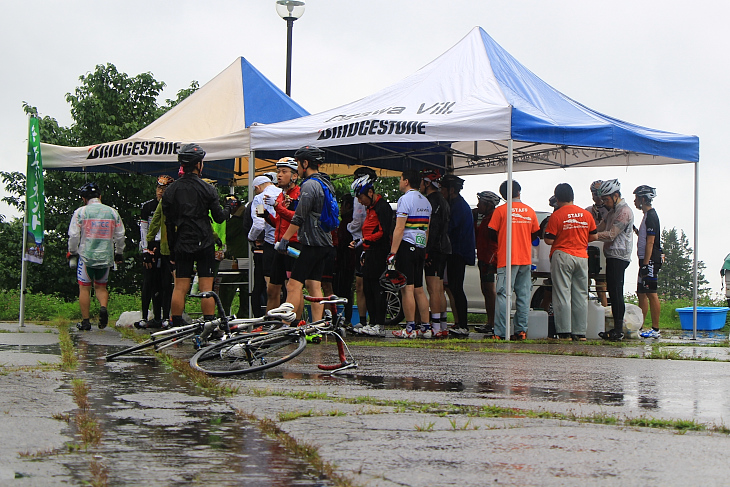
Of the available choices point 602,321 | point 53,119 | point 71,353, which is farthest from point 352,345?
point 53,119

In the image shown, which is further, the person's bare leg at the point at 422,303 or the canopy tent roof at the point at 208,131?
the canopy tent roof at the point at 208,131

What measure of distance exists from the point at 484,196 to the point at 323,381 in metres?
6.25

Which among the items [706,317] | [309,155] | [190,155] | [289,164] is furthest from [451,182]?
[706,317]

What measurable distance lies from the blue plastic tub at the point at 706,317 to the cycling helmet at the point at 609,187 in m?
4.23

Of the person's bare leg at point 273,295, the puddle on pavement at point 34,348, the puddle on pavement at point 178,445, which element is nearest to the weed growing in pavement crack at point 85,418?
the puddle on pavement at point 178,445

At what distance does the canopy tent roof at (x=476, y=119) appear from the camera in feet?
34.3

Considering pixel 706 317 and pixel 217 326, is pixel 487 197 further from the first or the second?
pixel 217 326

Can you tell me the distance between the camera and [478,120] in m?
10.5

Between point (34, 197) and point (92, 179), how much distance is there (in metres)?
8.28

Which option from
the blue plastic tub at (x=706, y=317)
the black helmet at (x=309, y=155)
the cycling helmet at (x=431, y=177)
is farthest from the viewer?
the blue plastic tub at (x=706, y=317)

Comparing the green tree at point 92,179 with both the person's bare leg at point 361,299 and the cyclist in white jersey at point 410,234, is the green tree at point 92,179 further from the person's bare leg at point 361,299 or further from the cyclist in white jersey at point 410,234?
the cyclist in white jersey at point 410,234

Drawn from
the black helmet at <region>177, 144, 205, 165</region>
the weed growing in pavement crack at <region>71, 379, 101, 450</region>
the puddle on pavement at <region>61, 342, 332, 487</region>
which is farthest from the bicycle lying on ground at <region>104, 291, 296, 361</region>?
the black helmet at <region>177, 144, 205, 165</region>

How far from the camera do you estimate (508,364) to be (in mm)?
7930

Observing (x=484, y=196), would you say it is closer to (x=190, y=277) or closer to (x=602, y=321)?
(x=602, y=321)
